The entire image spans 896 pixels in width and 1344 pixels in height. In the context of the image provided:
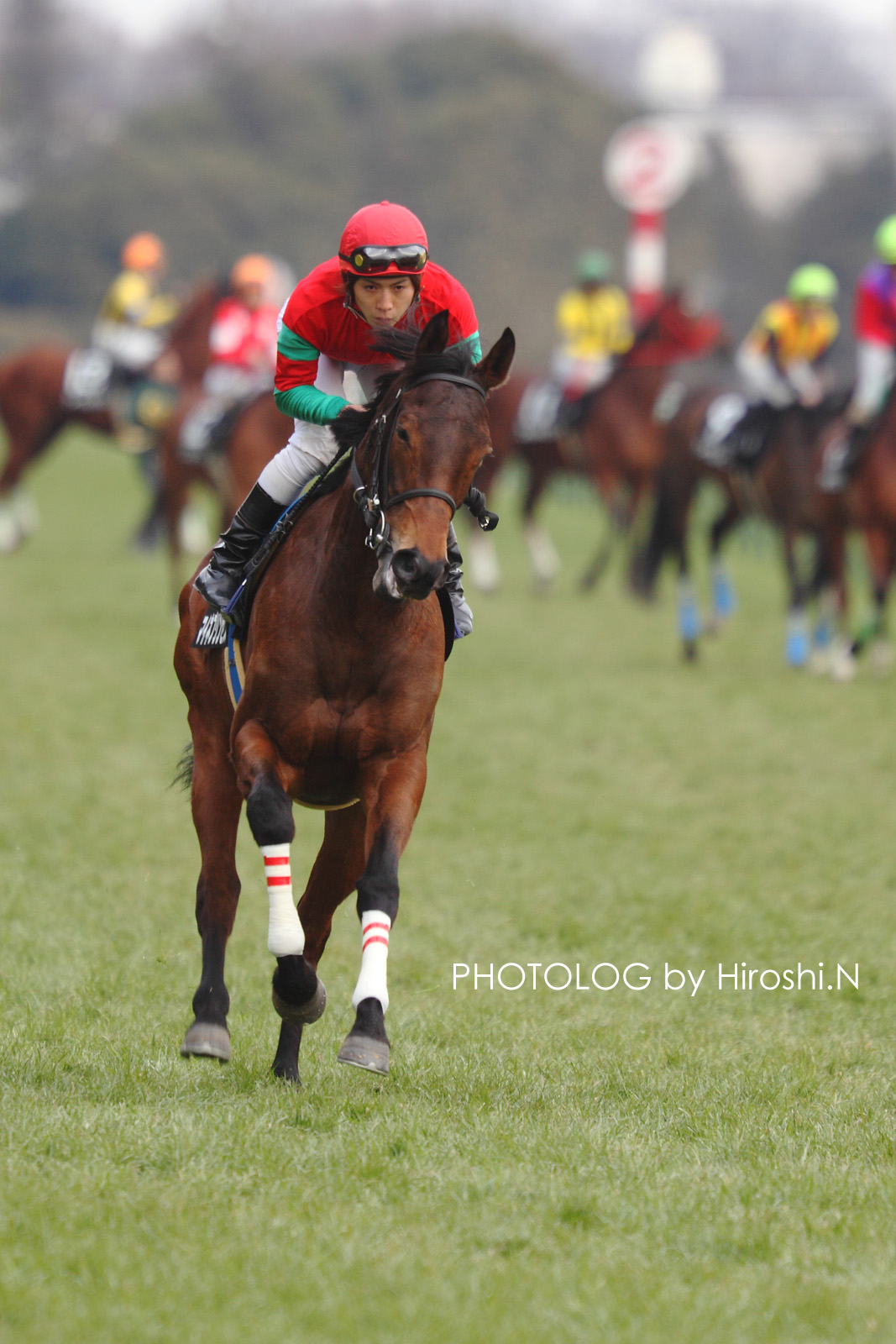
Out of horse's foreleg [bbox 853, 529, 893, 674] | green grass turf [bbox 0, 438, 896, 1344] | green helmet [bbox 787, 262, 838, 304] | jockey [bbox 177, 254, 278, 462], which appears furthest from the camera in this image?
jockey [bbox 177, 254, 278, 462]

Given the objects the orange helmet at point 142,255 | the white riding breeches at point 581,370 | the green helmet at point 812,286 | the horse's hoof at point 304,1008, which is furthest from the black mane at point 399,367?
the orange helmet at point 142,255

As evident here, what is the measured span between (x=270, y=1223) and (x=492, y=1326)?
55 cm

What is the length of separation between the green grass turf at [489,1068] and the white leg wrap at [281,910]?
1.17ft

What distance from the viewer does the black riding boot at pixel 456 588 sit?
13.8ft

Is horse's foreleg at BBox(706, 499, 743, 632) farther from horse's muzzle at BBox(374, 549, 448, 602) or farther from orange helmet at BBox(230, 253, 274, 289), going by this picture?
horse's muzzle at BBox(374, 549, 448, 602)

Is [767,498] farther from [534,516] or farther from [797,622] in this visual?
[534,516]

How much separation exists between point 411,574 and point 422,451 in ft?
0.91

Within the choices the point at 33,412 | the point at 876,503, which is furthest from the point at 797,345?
the point at 33,412

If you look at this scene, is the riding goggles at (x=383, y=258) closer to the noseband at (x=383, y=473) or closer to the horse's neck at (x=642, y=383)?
the noseband at (x=383, y=473)

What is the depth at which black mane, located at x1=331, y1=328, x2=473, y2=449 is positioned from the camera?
395 cm

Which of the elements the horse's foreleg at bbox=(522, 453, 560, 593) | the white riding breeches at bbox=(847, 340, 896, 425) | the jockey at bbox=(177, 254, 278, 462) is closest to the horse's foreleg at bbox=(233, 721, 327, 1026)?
the white riding breeches at bbox=(847, 340, 896, 425)

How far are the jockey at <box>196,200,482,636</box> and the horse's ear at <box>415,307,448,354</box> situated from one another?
15cm

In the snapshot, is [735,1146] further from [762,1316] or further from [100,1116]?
[100,1116]

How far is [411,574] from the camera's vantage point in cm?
373
